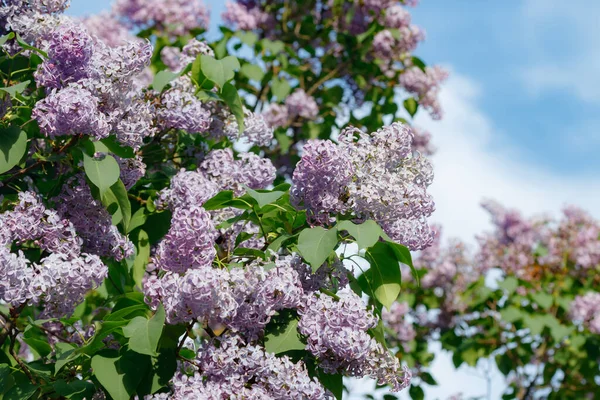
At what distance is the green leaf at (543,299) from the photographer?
7178mm

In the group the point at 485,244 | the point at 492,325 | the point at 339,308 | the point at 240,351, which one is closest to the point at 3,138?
the point at 240,351

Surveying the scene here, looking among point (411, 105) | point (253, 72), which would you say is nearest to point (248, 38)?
point (253, 72)

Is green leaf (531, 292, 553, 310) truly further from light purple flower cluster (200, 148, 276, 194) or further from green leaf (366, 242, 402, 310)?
green leaf (366, 242, 402, 310)

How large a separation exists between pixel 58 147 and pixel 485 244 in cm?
599

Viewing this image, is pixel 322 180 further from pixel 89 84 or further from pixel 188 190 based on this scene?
pixel 89 84

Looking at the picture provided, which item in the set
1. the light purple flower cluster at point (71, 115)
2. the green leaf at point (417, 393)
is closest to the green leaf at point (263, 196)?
the light purple flower cluster at point (71, 115)

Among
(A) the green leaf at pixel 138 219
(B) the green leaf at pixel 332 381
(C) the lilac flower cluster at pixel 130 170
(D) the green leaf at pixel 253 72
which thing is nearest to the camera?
(B) the green leaf at pixel 332 381

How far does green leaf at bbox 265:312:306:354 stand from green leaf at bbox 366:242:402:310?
0.98 ft

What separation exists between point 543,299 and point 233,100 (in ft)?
15.6

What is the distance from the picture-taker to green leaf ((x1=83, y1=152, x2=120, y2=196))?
2.77 m

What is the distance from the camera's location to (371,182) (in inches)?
102

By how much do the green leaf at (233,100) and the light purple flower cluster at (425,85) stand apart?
3164 mm

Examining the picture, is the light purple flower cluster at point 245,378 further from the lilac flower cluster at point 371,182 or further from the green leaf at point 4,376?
the green leaf at point 4,376

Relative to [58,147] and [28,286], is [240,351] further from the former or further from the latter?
[58,147]
